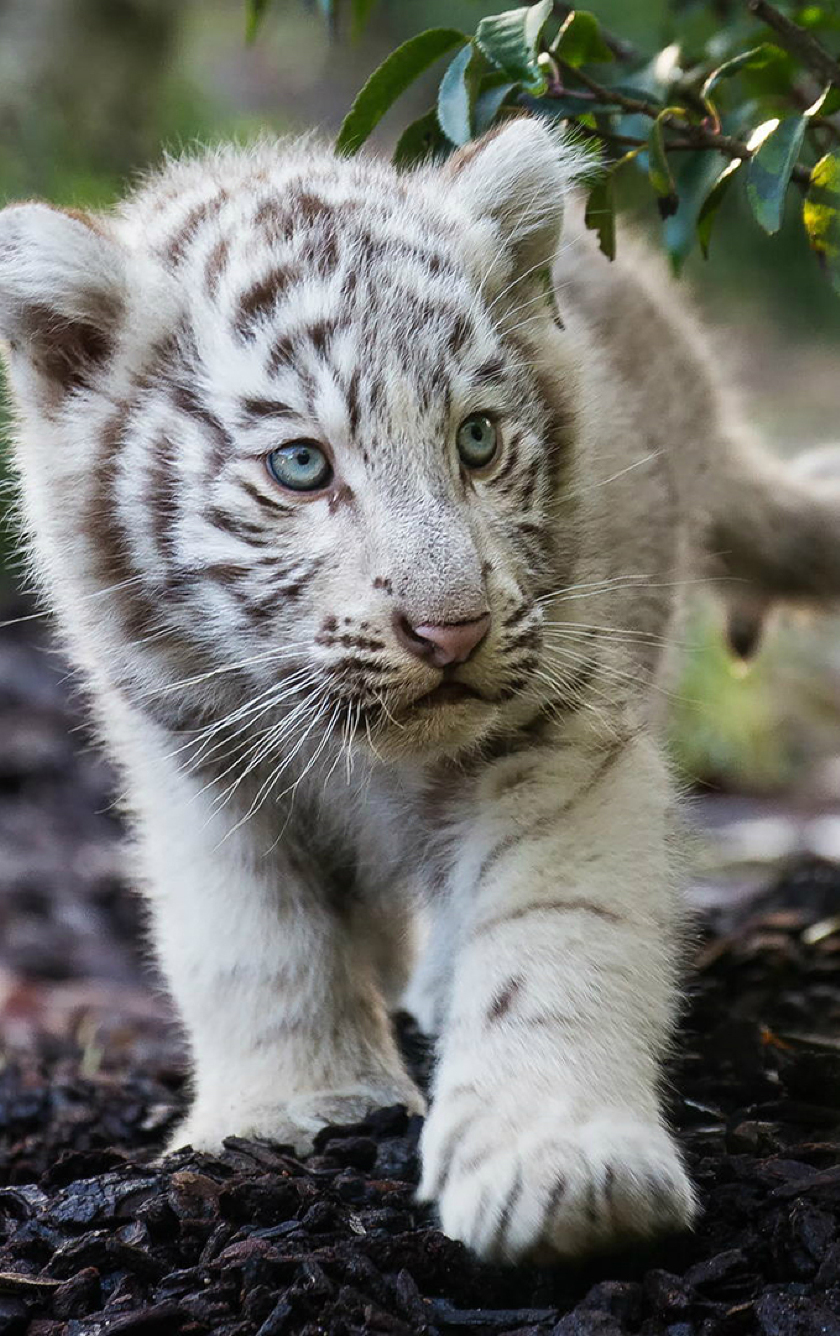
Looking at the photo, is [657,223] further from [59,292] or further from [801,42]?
[59,292]

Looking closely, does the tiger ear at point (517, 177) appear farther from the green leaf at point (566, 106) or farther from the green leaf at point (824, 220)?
the green leaf at point (824, 220)

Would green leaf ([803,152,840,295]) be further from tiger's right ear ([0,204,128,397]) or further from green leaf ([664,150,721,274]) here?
tiger's right ear ([0,204,128,397])

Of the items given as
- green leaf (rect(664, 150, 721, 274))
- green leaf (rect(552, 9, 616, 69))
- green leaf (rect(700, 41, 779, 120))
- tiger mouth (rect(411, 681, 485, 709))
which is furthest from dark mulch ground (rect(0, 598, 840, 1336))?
green leaf (rect(552, 9, 616, 69))

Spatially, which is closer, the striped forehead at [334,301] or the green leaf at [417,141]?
the striped forehead at [334,301]

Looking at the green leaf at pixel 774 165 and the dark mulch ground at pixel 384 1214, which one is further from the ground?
the green leaf at pixel 774 165

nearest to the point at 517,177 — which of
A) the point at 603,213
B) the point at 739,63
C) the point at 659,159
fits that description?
the point at 603,213

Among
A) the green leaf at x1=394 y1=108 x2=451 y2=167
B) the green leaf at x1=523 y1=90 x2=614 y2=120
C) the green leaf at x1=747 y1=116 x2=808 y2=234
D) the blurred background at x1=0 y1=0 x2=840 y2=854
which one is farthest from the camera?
the blurred background at x1=0 y1=0 x2=840 y2=854

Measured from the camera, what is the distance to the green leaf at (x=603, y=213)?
2779 millimetres

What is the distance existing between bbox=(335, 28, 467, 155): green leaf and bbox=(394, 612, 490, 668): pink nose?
101cm

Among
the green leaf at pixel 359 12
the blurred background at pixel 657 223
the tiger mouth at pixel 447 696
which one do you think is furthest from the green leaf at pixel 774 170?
the blurred background at pixel 657 223

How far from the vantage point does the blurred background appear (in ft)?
22.8

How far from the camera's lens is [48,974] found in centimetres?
455

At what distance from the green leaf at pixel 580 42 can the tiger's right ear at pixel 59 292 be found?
0.81 m

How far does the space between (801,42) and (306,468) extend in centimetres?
104
